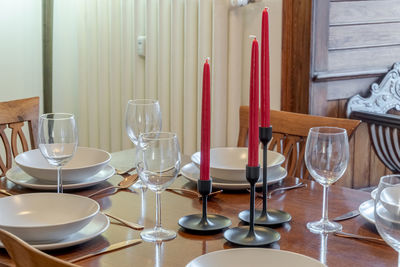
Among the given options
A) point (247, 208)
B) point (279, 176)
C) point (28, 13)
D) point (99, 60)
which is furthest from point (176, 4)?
point (247, 208)

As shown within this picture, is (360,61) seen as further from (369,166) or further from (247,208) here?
(247,208)

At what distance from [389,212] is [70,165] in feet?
3.36

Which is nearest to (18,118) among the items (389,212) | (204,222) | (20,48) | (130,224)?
(130,224)

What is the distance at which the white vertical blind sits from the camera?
2648 millimetres

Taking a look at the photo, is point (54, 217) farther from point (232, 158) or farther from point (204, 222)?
point (232, 158)

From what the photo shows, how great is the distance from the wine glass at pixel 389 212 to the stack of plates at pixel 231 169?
618 millimetres

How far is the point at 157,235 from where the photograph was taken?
1147 mm

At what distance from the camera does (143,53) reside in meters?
2.97

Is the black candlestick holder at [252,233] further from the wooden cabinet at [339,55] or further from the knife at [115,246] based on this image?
the wooden cabinet at [339,55]

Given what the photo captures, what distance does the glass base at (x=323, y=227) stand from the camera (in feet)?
3.90

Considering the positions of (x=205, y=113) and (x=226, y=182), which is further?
(x=226, y=182)

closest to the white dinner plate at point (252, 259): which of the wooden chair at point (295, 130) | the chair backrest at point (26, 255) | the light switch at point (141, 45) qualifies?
the chair backrest at point (26, 255)

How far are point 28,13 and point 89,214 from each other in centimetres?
227

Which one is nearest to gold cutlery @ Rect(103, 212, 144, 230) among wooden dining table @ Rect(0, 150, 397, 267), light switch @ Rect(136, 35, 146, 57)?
wooden dining table @ Rect(0, 150, 397, 267)
